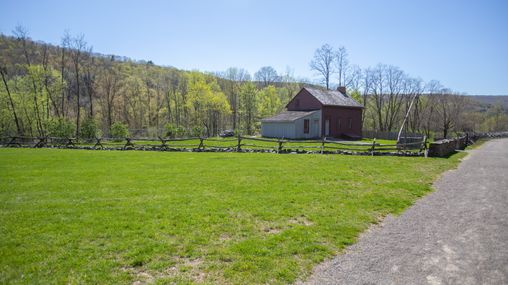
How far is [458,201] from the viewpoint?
8.29m

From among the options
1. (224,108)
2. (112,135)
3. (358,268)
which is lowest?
(358,268)

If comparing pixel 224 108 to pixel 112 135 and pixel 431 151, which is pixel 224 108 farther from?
pixel 431 151

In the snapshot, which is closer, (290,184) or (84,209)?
(84,209)

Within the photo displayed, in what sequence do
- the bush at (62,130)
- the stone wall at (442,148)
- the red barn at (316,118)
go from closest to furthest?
the stone wall at (442,148) → the bush at (62,130) → the red barn at (316,118)

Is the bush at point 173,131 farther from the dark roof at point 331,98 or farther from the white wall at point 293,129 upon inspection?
the dark roof at point 331,98

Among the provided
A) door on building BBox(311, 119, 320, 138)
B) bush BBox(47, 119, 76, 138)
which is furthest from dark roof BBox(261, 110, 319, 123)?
bush BBox(47, 119, 76, 138)

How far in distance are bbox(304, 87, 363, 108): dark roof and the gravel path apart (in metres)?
27.0

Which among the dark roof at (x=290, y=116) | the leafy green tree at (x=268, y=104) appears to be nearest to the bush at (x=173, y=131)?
the dark roof at (x=290, y=116)

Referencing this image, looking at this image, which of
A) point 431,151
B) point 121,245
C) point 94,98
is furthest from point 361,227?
point 94,98

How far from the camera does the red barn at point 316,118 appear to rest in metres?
32.9

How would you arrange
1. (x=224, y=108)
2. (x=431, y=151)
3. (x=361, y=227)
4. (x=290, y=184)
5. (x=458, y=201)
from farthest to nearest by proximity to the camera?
(x=224, y=108)
(x=431, y=151)
(x=290, y=184)
(x=458, y=201)
(x=361, y=227)

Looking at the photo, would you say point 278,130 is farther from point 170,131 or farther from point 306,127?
point 170,131

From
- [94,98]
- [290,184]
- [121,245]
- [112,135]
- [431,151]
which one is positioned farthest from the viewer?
[94,98]

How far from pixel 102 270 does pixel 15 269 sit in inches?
48.9
